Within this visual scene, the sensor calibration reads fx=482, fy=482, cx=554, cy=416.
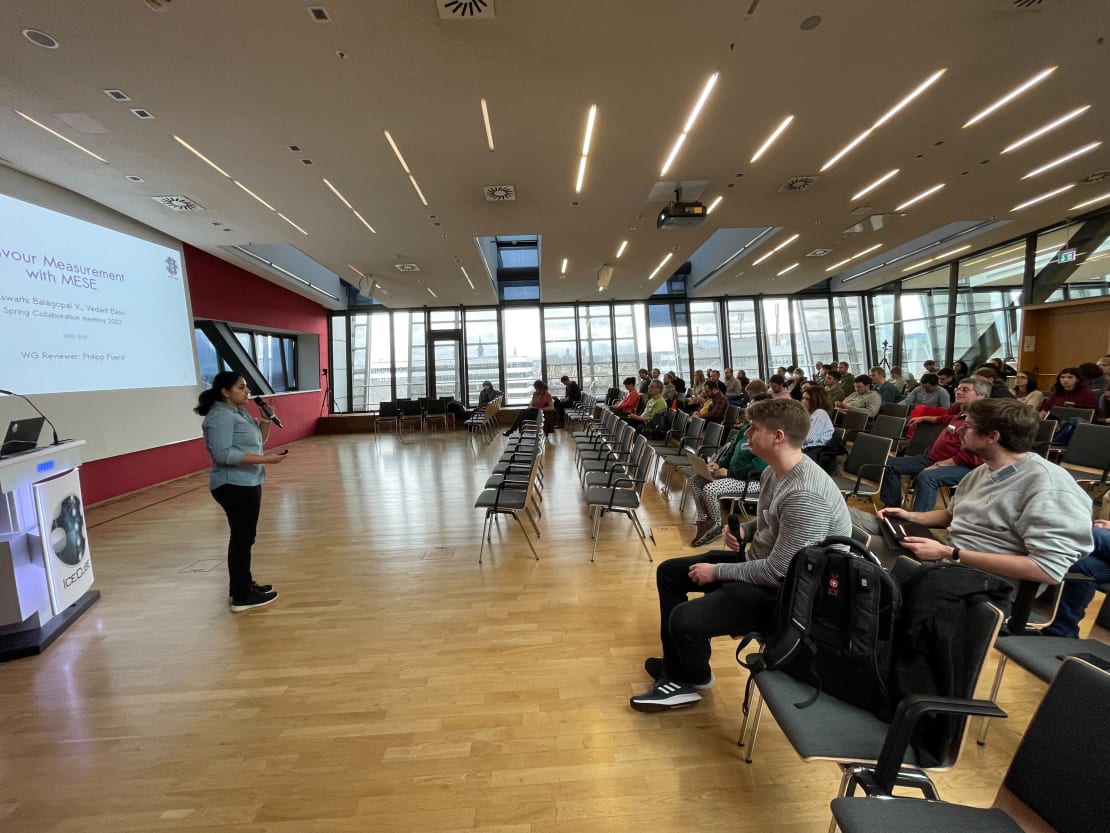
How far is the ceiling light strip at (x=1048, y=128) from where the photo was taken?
4.80 m

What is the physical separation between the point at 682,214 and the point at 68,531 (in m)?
6.66

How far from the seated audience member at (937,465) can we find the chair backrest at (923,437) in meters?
0.07

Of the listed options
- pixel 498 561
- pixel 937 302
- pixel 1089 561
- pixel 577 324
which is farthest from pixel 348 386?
pixel 937 302

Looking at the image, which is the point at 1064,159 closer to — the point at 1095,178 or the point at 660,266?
the point at 1095,178

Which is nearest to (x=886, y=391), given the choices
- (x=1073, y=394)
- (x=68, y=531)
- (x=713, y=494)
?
(x=1073, y=394)

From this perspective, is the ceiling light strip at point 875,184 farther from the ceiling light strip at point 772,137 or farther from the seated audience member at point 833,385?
the seated audience member at point 833,385

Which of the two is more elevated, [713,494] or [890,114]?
[890,114]

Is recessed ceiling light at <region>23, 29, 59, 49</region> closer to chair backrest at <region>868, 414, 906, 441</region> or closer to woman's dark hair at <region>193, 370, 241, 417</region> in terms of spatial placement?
woman's dark hair at <region>193, 370, 241, 417</region>

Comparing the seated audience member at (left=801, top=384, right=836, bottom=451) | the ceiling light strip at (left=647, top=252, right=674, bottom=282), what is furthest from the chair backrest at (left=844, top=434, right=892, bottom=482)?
the ceiling light strip at (left=647, top=252, right=674, bottom=282)

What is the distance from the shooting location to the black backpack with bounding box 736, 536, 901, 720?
1.43 metres

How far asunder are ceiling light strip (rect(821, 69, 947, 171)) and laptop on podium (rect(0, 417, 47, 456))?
6987mm

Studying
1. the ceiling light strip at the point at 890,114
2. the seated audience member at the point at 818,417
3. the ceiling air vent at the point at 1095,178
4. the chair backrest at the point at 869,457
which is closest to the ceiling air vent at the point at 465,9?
the ceiling light strip at the point at 890,114

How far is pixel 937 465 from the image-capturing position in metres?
4.08

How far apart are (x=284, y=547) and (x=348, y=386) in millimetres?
10549
